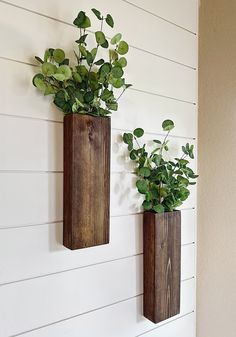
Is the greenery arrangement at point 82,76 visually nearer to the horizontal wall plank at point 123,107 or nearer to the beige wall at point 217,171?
the horizontal wall plank at point 123,107

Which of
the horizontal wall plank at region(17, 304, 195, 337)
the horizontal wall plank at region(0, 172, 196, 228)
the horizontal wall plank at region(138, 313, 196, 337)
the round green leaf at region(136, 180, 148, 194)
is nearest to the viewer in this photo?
the horizontal wall plank at region(0, 172, 196, 228)

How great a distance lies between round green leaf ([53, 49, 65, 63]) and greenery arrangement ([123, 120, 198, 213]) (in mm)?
344

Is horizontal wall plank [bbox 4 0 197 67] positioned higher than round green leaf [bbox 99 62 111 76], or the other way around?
horizontal wall plank [bbox 4 0 197 67]

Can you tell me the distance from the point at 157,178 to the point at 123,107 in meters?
0.29

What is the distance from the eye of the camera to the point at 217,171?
120 cm

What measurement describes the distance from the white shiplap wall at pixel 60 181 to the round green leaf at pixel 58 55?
0.05 m

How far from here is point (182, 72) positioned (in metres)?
1.21

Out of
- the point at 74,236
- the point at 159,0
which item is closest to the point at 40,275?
the point at 74,236

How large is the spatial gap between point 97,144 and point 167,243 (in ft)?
1.52

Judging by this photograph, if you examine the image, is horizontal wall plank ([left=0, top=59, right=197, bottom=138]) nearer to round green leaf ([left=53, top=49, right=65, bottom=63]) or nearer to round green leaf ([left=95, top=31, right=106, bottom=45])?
round green leaf ([left=53, top=49, right=65, bottom=63])

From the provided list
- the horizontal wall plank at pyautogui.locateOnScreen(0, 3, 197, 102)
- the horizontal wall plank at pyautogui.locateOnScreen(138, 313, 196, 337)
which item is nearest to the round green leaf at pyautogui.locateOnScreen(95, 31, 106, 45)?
the horizontal wall plank at pyautogui.locateOnScreen(0, 3, 197, 102)

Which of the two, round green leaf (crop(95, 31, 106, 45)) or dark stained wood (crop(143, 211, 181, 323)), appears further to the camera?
dark stained wood (crop(143, 211, 181, 323))

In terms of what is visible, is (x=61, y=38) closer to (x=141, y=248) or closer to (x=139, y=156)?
(x=139, y=156)

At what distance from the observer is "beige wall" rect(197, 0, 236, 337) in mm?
1149
